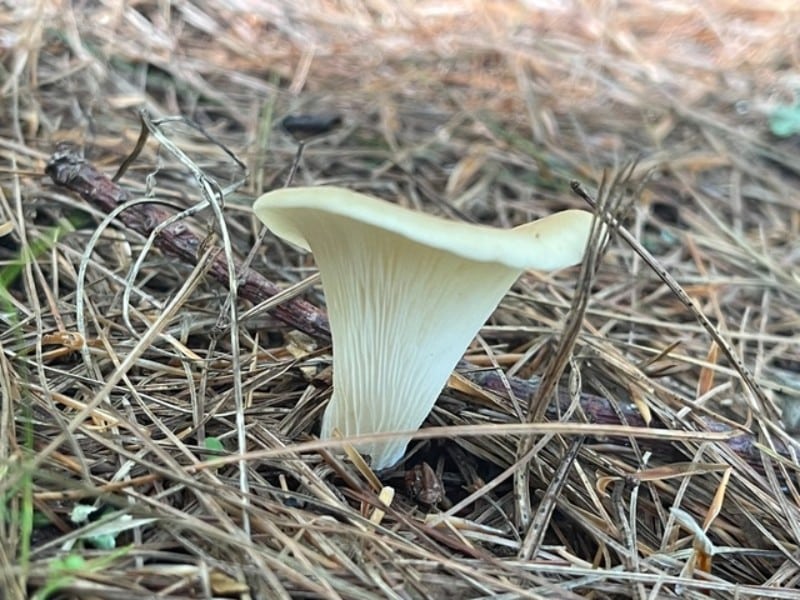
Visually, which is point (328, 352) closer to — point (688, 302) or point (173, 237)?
point (173, 237)

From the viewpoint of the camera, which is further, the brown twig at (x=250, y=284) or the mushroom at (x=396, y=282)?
the brown twig at (x=250, y=284)

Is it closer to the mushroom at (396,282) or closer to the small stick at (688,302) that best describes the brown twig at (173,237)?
the mushroom at (396,282)

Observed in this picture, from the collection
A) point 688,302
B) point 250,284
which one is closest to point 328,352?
point 250,284

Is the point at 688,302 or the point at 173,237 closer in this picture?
the point at 688,302

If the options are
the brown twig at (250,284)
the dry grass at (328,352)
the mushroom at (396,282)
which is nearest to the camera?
the mushroom at (396,282)

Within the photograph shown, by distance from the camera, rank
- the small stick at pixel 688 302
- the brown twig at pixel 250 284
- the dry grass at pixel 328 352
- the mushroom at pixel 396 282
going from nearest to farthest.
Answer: the mushroom at pixel 396 282, the dry grass at pixel 328 352, the small stick at pixel 688 302, the brown twig at pixel 250 284

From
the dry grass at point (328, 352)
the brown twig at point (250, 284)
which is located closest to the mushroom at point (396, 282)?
the dry grass at point (328, 352)
